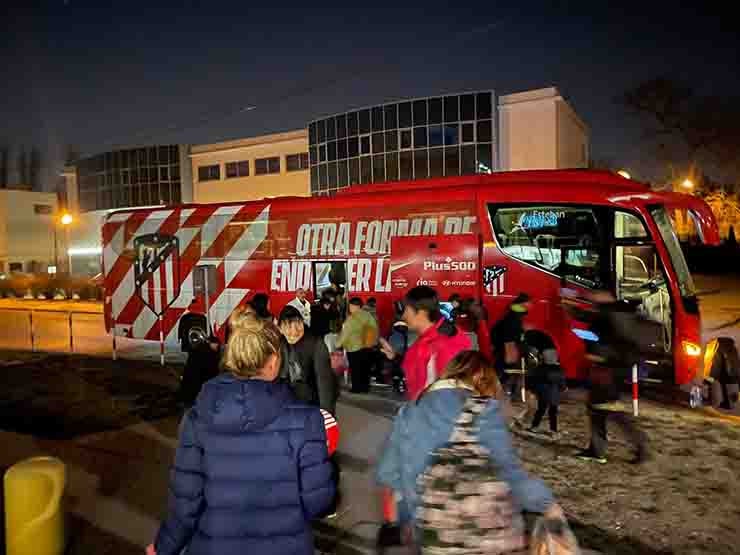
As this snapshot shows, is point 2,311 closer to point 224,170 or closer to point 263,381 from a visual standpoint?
point 224,170

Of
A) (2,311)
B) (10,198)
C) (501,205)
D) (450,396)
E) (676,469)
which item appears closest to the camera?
(450,396)

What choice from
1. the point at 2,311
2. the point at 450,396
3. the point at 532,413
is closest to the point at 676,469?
the point at 532,413

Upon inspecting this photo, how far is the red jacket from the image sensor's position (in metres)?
4.44

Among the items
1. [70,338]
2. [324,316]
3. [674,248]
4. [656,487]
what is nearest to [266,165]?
[70,338]

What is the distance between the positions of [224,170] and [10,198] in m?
27.8

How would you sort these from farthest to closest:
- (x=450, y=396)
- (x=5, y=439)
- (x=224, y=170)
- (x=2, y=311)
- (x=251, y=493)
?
1. (x=224, y=170)
2. (x=2, y=311)
3. (x=5, y=439)
4. (x=450, y=396)
5. (x=251, y=493)

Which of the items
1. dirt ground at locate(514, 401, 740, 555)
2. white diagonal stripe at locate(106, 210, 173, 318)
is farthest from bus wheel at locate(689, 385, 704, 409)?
white diagonal stripe at locate(106, 210, 173, 318)

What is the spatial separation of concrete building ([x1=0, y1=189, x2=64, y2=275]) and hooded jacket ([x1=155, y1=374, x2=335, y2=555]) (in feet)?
210

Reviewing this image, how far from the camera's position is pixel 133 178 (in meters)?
52.2

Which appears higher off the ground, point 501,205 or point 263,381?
point 501,205

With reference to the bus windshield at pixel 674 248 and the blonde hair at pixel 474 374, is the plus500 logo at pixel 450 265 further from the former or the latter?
the blonde hair at pixel 474 374

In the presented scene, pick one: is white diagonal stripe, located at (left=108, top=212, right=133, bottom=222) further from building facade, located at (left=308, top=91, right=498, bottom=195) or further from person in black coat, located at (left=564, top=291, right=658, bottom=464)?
building facade, located at (left=308, top=91, right=498, bottom=195)

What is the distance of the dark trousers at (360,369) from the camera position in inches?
434

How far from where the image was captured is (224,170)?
46938 millimetres
